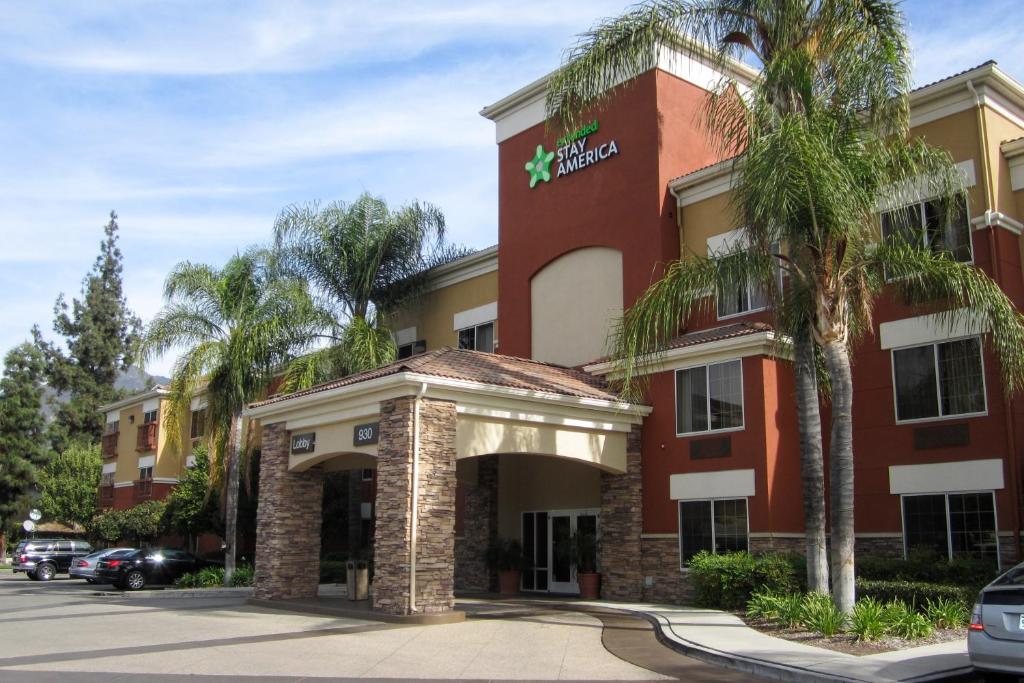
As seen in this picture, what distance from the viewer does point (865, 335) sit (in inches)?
813

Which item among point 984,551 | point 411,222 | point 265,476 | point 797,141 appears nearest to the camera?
point 797,141

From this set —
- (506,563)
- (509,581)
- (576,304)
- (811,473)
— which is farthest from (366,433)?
(576,304)

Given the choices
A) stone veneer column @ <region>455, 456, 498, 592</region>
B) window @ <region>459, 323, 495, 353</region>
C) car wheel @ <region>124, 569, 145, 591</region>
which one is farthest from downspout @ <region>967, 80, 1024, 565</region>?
car wheel @ <region>124, 569, 145, 591</region>

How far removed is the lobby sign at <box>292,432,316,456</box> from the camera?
21152 mm

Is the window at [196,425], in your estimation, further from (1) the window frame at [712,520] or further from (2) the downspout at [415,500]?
(1) the window frame at [712,520]

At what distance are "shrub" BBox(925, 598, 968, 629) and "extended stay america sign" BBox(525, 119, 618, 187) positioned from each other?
49.1 ft

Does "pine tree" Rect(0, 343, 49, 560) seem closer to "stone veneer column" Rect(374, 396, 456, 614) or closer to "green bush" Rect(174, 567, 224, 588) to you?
"green bush" Rect(174, 567, 224, 588)

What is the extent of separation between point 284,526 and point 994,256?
16354mm

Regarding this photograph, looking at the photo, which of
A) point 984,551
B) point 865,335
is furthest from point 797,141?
point 984,551

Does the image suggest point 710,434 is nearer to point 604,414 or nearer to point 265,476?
point 604,414

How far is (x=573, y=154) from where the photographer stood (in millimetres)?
27031

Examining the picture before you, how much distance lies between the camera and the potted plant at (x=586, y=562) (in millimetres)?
22031

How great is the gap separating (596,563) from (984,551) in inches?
337

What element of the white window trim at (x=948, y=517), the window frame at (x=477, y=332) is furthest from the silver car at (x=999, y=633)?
the window frame at (x=477, y=332)
